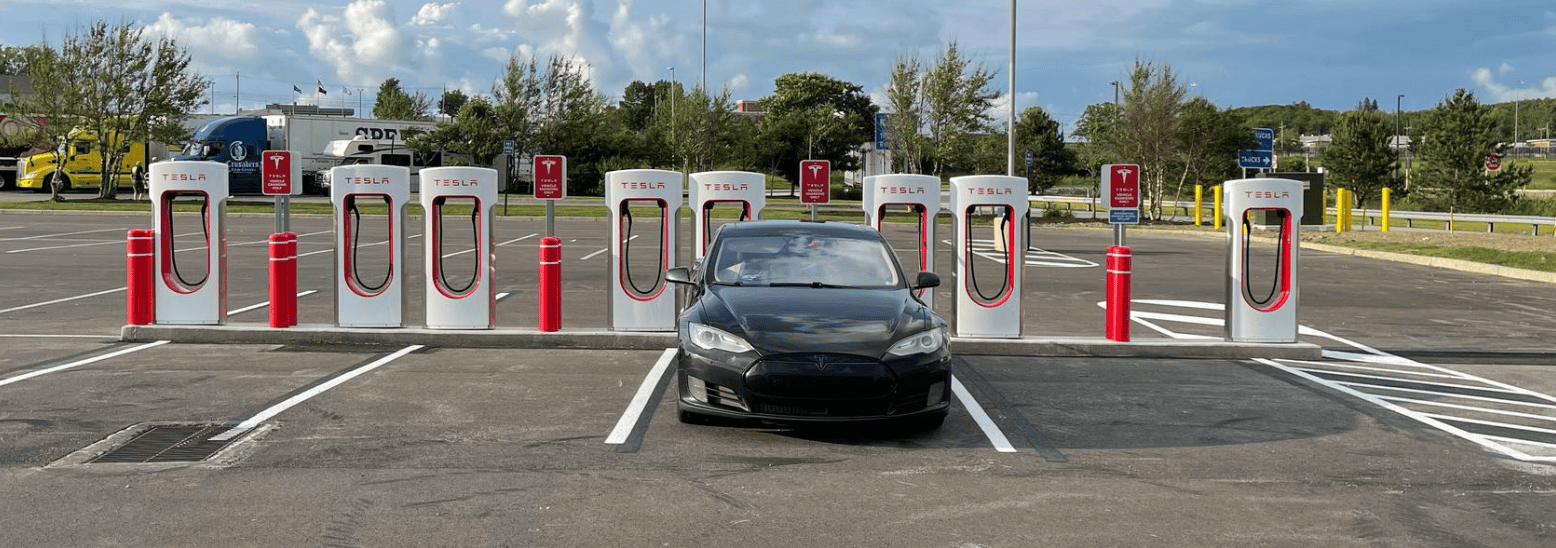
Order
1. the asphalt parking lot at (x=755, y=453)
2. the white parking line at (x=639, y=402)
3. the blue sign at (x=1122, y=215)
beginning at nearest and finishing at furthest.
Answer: the asphalt parking lot at (x=755, y=453), the white parking line at (x=639, y=402), the blue sign at (x=1122, y=215)

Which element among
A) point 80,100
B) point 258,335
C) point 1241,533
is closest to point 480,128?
point 80,100

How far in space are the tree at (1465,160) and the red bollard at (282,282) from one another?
44.4 m

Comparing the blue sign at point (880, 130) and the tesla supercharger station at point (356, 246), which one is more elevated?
the blue sign at point (880, 130)

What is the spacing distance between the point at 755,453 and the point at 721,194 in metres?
4.82

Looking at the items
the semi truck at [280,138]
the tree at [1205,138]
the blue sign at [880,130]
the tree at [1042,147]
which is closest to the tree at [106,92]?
the semi truck at [280,138]

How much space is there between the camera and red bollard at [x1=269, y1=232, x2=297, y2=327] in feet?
37.7

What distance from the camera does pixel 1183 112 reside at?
4012 cm

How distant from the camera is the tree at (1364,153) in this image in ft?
172

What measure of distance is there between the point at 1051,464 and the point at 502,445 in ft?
10.1

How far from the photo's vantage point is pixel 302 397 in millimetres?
8789

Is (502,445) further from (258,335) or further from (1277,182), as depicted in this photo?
(1277,182)

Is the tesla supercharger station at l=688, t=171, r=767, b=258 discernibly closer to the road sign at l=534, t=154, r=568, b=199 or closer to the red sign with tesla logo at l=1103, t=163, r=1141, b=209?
the road sign at l=534, t=154, r=568, b=199

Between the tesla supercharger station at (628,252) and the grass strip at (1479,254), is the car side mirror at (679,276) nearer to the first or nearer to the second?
the tesla supercharger station at (628,252)

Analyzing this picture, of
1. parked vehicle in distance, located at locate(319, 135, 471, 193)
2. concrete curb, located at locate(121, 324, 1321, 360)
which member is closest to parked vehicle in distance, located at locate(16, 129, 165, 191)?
parked vehicle in distance, located at locate(319, 135, 471, 193)
